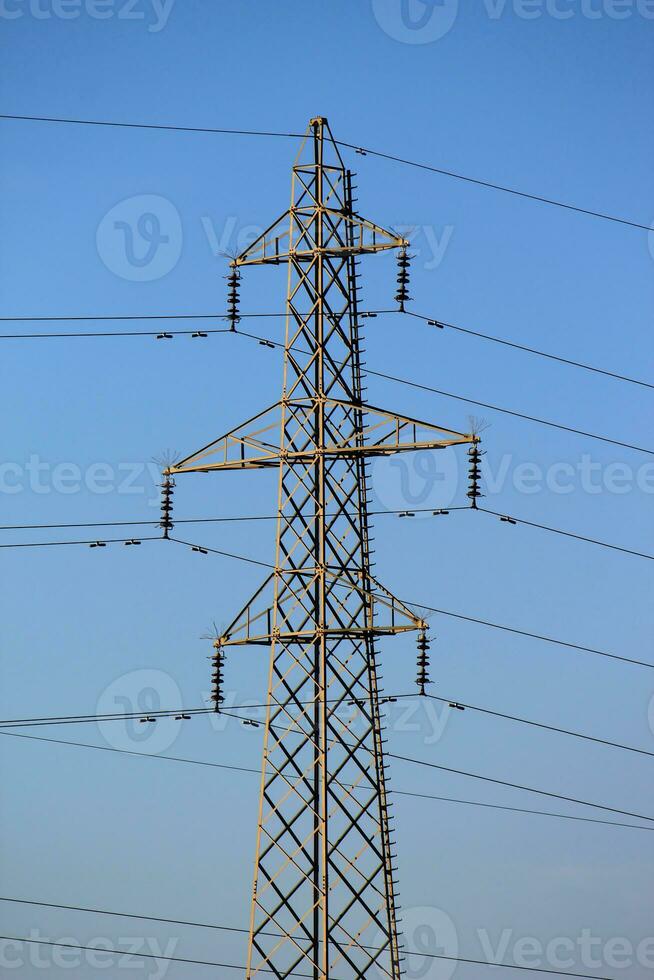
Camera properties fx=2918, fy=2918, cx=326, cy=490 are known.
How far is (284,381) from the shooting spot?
79.0 m

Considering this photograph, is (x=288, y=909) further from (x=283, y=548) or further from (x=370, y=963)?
(x=283, y=548)

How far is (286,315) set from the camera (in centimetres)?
7931

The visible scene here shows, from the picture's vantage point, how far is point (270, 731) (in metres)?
77.4

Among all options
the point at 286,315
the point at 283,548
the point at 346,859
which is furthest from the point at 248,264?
the point at 346,859

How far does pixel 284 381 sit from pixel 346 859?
1299 cm

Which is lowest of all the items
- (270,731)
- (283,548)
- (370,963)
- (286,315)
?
(370,963)

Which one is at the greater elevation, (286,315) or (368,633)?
(286,315)

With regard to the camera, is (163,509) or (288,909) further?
(163,509)

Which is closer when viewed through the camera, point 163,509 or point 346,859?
point 346,859

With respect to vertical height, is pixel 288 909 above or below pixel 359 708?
below

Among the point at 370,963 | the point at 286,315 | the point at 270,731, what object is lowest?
the point at 370,963

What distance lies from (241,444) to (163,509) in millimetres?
5155

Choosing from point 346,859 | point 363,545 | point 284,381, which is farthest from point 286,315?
point 346,859

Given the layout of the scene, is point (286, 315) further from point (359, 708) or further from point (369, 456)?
point (359, 708)
